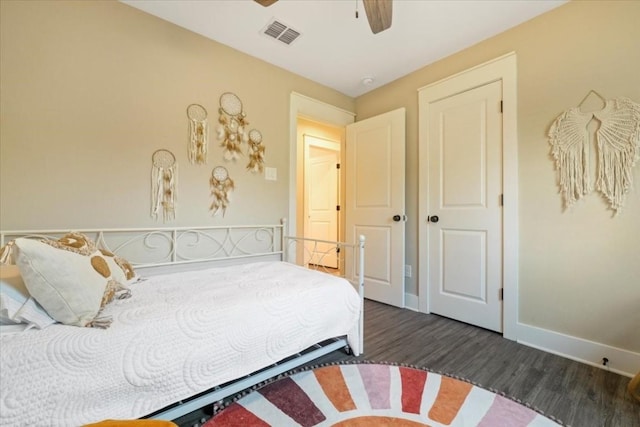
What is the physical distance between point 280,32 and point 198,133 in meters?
1.03

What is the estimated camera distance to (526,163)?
2047mm

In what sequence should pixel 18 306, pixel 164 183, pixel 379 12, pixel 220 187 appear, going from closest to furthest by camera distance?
pixel 18 306 < pixel 379 12 < pixel 164 183 < pixel 220 187

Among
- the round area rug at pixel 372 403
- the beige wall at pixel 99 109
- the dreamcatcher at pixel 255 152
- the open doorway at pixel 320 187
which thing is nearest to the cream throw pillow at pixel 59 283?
the round area rug at pixel 372 403

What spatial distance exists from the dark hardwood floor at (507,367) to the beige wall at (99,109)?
161 centimetres

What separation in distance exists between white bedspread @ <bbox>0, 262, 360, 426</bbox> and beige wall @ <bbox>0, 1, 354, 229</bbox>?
69cm

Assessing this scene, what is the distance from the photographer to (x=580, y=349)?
1.80 metres

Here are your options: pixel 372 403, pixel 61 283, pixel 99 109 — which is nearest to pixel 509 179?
pixel 372 403

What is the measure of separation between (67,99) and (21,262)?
4.11 ft

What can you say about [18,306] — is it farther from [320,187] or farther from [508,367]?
[320,187]

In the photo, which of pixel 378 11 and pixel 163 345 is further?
pixel 378 11

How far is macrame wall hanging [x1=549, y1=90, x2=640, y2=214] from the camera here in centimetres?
164

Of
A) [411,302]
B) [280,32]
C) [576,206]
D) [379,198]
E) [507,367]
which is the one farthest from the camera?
[379,198]

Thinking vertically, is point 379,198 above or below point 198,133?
below

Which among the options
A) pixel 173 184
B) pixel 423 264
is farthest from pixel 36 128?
pixel 423 264
